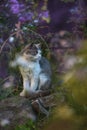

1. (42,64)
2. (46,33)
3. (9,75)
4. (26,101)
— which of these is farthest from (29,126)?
(46,33)

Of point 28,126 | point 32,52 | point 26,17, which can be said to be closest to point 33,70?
point 32,52

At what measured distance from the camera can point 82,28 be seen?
582 cm

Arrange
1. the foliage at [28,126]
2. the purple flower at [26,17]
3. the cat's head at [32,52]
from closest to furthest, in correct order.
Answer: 1. the foliage at [28,126]
2. the cat's head at [32,52]
3. the purple flower at [26,17]

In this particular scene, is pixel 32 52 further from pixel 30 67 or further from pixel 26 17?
pixel 26 17

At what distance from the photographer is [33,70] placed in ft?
15.8

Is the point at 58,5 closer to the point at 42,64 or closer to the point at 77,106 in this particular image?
the point at 42,64

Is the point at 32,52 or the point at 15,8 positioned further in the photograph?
the point at 15,8

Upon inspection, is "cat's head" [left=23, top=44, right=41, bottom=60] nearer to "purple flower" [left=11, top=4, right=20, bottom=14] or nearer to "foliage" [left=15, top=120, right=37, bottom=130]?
"foliage" [left=15, top=120, right=37, bottom=130]

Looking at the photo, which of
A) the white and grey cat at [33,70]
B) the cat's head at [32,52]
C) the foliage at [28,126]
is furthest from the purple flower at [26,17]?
the foliage at [28,126]

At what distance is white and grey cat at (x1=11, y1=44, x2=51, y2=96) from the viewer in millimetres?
4750

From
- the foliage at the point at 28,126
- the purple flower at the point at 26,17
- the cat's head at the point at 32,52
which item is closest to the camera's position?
the foliage at the point at 28,126

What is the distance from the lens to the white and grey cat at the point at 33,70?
4750 mm

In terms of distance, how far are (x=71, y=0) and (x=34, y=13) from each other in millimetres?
545

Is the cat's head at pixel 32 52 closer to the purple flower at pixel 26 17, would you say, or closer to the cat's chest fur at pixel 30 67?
the cat's chest fur at pixel 30 67
